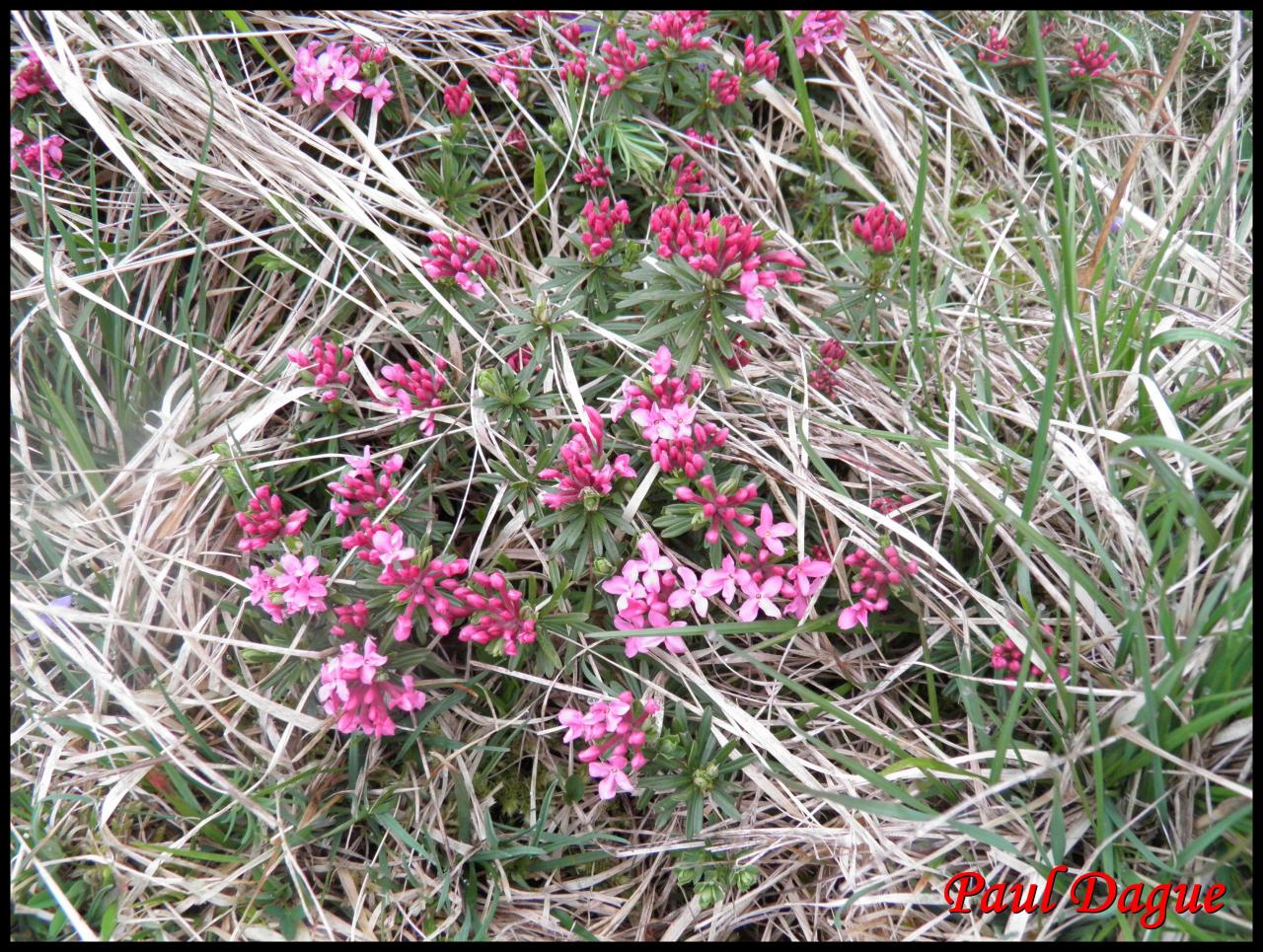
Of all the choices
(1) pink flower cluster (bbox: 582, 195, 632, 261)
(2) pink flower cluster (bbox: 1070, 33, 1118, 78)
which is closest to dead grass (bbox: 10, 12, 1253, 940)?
(1) pink flower cluster (bbox: 582, 195, 632, 261)

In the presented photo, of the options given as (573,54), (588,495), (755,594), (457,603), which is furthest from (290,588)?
(573,54)

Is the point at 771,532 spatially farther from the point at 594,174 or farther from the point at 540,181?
the point at 540,181

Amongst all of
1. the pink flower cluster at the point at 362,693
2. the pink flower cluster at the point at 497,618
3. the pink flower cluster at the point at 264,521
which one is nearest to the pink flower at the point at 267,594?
the pink flower cluster at the point at 264,521

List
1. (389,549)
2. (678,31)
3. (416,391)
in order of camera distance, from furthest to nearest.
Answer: (678,31) → (416,391) → (389,549)

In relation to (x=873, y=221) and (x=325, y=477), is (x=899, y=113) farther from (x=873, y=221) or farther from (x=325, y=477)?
(x=325, y=477)

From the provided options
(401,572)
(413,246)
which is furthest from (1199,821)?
(413,246)

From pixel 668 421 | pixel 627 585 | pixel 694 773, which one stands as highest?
pixel 668 421

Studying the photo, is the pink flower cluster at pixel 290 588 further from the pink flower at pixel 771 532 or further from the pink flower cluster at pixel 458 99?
the pink flower cluster at pixel 458 99
